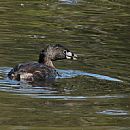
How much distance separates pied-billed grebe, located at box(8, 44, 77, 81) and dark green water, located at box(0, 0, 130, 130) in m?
0.22

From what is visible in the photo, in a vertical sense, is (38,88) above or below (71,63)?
below

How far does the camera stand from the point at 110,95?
13.1 metres

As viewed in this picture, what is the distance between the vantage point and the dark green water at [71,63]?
11305mm

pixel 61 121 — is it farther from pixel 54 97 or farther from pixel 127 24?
pixel 127 24

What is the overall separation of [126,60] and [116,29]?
209 inches

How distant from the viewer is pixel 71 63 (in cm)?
1705

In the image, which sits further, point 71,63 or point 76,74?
point 71,63

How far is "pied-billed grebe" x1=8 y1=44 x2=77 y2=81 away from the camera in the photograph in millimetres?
14586

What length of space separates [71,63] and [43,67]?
1774mm

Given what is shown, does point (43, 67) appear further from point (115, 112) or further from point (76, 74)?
point (115, 112)

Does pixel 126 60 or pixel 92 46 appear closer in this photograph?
pixel 126 60

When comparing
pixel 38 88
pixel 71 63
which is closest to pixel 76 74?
pixel 38 88

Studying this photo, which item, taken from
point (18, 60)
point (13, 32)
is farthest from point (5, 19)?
point (18, 60)

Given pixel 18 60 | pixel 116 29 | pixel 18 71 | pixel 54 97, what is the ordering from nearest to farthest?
pixel 54 97, pixel 18 71, pixel 18 60, pixel 116 29
